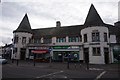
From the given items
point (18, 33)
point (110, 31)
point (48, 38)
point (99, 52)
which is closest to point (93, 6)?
point (110, 31)

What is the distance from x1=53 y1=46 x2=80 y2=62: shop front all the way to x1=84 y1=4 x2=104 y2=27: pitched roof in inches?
256

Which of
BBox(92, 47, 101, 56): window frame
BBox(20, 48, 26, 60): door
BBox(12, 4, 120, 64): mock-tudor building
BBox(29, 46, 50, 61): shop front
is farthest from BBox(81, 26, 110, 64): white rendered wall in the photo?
BBox(20, 48, 26, 60): door

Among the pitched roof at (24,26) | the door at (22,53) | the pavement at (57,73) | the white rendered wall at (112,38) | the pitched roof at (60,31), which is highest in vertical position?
the pitched roof at (24,26)

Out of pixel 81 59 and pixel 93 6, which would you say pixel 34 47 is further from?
pixel 93 6

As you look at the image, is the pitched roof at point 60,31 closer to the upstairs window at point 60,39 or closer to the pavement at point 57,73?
the upstairs window at point 60,39

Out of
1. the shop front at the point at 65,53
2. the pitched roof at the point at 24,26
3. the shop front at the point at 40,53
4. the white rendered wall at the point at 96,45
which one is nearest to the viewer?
the white rendered wall at the point at 96,45

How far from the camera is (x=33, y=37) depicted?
124 ft

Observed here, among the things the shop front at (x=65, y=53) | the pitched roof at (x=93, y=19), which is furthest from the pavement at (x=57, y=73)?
the shop front at (x=65, y=53)

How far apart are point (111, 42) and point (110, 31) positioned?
299 cm

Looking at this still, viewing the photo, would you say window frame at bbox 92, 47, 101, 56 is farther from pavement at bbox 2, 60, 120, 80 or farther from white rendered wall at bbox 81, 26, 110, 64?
pavement at bbox 2, 60, 120, 80

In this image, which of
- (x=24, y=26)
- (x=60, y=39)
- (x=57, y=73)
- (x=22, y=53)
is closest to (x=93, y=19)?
(x=60, y=39)

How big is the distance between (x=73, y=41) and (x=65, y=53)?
3.65 meters

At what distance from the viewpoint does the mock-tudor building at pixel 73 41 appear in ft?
90.7

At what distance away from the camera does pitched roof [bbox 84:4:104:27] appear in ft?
92.4
